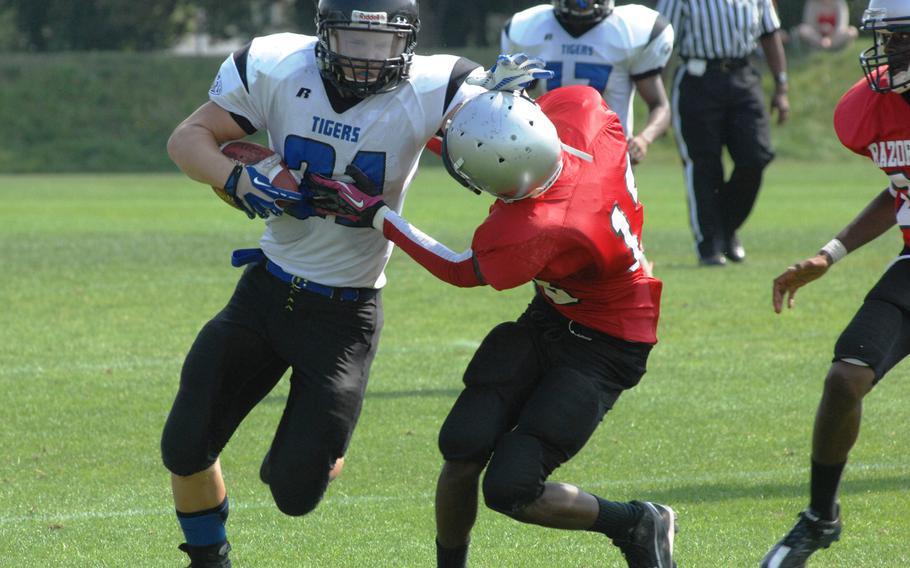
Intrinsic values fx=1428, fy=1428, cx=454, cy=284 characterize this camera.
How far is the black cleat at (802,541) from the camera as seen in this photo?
4.02 metres

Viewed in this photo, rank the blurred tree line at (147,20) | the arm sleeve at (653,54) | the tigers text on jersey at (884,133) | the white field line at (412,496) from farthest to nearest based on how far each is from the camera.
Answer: the blurred tree line at (147,20)
the arm sleeve at (653,54)
the white field line at (412,496)
the tigers text on jersey at (884,133)

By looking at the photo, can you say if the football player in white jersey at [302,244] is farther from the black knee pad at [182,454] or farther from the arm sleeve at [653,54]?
the arm sleeve at [653,54]

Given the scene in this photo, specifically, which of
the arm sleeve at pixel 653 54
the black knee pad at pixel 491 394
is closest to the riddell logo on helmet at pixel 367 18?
the black knee pad at pixel 491 394

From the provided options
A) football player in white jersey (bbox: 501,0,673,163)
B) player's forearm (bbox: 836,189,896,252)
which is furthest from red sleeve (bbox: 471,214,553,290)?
football player in white jersey (bbox: 501,0,673,163)

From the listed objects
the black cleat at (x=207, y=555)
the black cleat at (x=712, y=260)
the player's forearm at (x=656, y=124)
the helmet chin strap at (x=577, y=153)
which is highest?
the helmet chin strap at (x=577, y=153)

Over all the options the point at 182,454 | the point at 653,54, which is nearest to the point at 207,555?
the point at 182,454

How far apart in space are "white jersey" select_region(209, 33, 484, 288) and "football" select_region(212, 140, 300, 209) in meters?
0.08

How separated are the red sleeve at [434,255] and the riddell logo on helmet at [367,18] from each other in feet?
1.77

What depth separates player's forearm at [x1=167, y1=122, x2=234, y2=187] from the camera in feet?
13.3

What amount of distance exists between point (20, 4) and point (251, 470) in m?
35.4

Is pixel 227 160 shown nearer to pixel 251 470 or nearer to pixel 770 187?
pixel 251 470

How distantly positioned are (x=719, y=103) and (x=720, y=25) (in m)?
0.57

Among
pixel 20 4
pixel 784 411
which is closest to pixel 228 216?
pixel 784 411

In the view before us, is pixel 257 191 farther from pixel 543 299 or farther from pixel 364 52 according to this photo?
pixel 543 299
